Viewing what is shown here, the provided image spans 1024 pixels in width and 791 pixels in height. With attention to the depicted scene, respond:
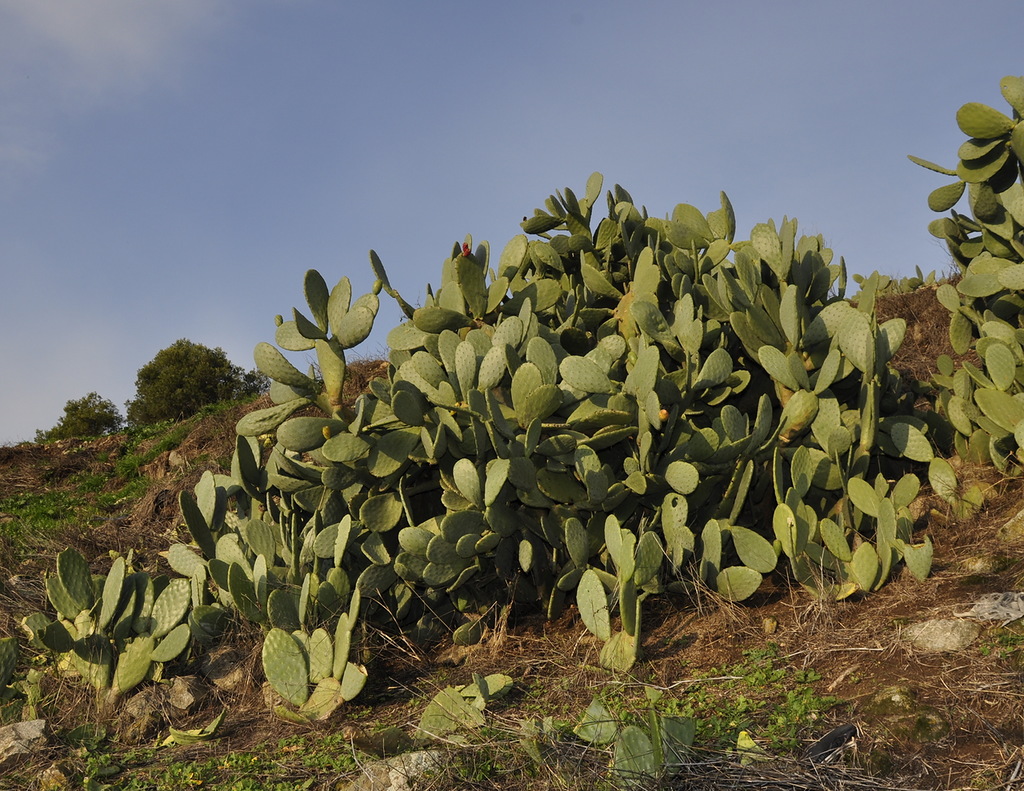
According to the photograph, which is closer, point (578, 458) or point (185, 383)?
point (578, 458)

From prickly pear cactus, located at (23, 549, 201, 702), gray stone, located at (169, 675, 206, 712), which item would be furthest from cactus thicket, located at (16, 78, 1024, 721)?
gray stone, located at (169, 675, 206, 712)

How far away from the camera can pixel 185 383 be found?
16.9 m

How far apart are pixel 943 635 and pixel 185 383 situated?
1629cm

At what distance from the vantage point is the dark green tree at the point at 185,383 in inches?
656

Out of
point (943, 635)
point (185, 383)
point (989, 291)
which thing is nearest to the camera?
point (943, 635)

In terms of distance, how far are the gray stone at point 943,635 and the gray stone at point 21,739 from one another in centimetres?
291

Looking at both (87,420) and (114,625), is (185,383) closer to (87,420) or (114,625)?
(87,420)

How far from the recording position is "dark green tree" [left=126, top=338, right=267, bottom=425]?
16659 mm

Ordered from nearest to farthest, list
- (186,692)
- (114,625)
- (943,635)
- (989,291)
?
(943,635) < (186,692) < (114,625) < (989,291)

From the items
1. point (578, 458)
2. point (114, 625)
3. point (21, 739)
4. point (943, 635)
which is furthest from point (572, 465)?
point (21, 739)

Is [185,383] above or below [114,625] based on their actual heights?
above

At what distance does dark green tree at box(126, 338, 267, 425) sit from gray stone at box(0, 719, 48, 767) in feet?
46.0

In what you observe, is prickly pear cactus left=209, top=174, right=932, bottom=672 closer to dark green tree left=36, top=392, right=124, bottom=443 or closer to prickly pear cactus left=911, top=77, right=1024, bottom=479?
prickly pear cactus left=911, top=77, right=1024, bottom=479

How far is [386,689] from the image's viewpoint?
3199mm
